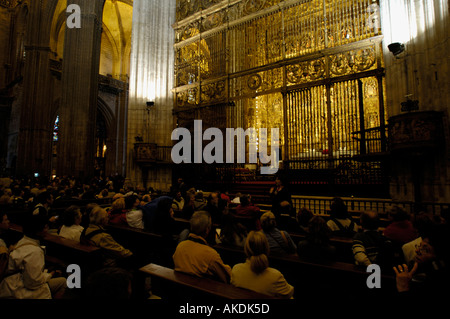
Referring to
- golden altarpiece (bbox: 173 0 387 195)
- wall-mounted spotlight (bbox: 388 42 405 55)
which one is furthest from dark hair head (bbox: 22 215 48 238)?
wall-mounted spotlight (bbox: 388 42 405 55)

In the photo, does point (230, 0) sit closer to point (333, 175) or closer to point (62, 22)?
point (333, 175)

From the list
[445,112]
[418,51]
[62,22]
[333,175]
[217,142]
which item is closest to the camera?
[445,112]

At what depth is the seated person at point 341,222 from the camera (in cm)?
360

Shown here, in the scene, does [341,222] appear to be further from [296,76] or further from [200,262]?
[296,76]

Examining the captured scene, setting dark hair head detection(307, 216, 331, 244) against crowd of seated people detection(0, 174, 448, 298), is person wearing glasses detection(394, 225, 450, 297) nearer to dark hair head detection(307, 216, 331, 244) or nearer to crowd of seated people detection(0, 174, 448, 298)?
crowd of seated people detection(0, 174, 448, 298)

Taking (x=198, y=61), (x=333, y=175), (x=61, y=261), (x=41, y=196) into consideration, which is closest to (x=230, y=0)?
(x=198, y=61)

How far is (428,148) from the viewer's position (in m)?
5.99

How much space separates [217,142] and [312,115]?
421 centimetres

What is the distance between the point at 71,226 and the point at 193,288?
2.61m

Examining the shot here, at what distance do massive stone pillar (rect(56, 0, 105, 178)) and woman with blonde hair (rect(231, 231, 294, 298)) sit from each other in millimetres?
17032

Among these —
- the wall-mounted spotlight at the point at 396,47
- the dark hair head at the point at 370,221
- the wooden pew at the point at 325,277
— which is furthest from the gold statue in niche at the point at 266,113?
the wooden pew at the point at 325,277

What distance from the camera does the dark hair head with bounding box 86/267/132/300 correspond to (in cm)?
131

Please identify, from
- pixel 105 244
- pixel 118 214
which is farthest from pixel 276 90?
pixel 105 244

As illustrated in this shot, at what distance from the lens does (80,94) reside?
17344mm
